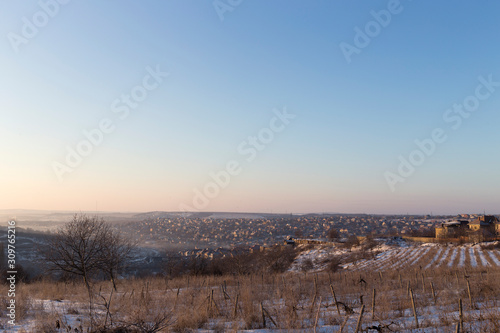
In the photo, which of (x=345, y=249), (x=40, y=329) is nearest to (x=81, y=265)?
(x=40, y=329)

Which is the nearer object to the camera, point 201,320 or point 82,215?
point 201,320

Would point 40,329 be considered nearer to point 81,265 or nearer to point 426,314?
point 426,314

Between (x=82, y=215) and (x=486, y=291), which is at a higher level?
(x=82, y=215)

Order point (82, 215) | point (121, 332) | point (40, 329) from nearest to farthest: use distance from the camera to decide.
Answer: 1. point (121, 332)
2. point (40, 329)
3. point (82, 215)

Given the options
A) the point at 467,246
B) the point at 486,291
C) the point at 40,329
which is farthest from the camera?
the point at 467,246

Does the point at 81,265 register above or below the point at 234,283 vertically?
above

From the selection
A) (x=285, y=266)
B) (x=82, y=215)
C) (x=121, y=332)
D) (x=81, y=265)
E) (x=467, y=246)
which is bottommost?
(x=285, y=266)

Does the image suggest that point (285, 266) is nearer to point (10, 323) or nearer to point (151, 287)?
point (151, 287)

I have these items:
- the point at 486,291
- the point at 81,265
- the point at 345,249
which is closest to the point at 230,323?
the point at 486,291

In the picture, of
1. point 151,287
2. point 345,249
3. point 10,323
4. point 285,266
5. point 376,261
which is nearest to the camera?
point 10,323
